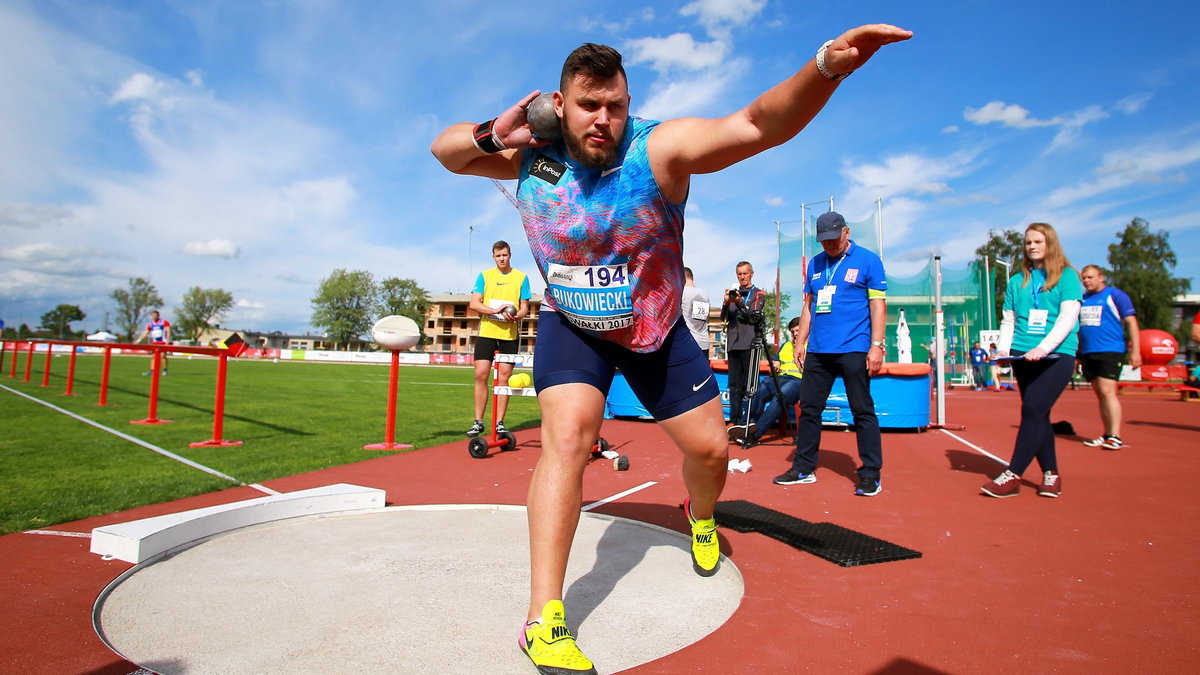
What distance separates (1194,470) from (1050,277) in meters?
2.82

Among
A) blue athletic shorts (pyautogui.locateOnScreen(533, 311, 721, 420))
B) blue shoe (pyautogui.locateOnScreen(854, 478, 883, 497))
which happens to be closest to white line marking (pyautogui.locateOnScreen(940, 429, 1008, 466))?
blue shoe (pyautogui.locateOnScreen(854, 478, 883, 497))

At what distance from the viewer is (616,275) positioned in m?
2.21

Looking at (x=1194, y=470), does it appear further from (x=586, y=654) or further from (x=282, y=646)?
(x=282, y=646)

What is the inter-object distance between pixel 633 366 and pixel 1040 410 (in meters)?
3.56

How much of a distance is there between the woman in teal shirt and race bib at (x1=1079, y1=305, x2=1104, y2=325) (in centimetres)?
360

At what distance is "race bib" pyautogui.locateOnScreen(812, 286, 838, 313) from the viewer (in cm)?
489

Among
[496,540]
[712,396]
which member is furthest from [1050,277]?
[496,540]

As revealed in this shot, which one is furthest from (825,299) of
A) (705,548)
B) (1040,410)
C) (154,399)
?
(154,399)

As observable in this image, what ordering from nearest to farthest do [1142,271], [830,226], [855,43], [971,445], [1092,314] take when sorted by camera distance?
[855,43], [830,226], [971,445], [1092,314], [1142,271]

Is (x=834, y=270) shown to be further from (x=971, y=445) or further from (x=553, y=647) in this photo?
(x=553, y=647)

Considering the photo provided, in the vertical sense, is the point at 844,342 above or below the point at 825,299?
below

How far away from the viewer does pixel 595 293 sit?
224 cm

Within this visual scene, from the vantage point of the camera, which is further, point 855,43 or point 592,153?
point 592,153

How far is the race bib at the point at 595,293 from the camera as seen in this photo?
2213 millimetres
